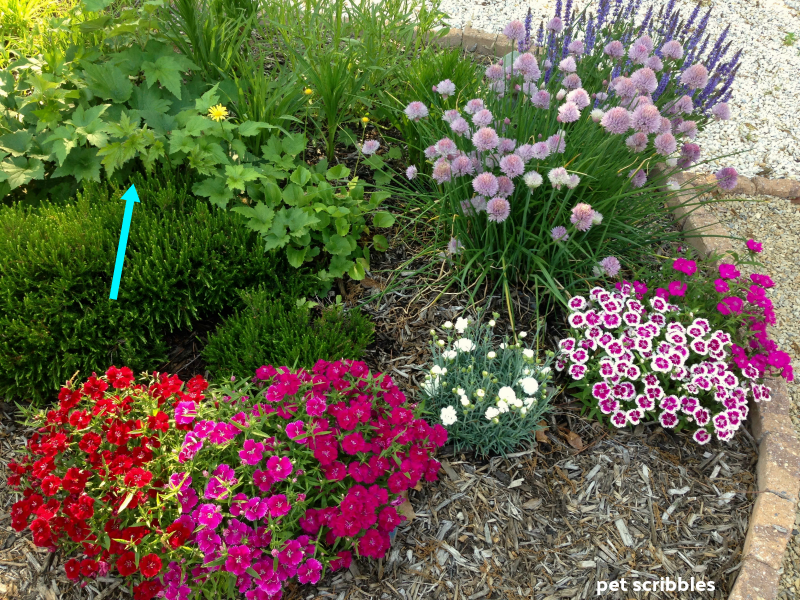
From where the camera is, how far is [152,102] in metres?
3.15

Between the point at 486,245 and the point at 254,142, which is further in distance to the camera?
the point at 254,142

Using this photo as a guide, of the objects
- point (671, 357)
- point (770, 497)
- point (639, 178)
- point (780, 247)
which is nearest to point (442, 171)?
point (639, 178)

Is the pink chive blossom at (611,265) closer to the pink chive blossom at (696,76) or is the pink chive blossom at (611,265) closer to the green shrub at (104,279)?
the pink chive blossom at (696,76)

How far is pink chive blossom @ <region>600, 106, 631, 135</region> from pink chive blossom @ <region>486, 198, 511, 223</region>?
550 millimetres

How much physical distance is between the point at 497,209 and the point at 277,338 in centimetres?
117

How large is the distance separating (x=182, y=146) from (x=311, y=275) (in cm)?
90

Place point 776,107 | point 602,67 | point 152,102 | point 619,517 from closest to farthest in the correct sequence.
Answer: point 619,517, point 152,102, point 602,67, point 776,107

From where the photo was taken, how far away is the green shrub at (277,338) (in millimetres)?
2645

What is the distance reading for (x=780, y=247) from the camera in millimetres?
4027

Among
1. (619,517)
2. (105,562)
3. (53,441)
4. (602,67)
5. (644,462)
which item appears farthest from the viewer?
(602,67)

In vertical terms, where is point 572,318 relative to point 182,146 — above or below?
below

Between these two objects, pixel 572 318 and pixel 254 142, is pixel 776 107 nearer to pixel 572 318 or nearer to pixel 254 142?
pixel 572 318

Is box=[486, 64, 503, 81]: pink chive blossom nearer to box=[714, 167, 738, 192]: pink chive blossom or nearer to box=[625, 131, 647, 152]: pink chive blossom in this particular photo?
box=[625, 131, 647, 152]: pink chive blossom

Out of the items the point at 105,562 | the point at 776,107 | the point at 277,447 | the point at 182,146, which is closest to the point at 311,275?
the point at 182,146
